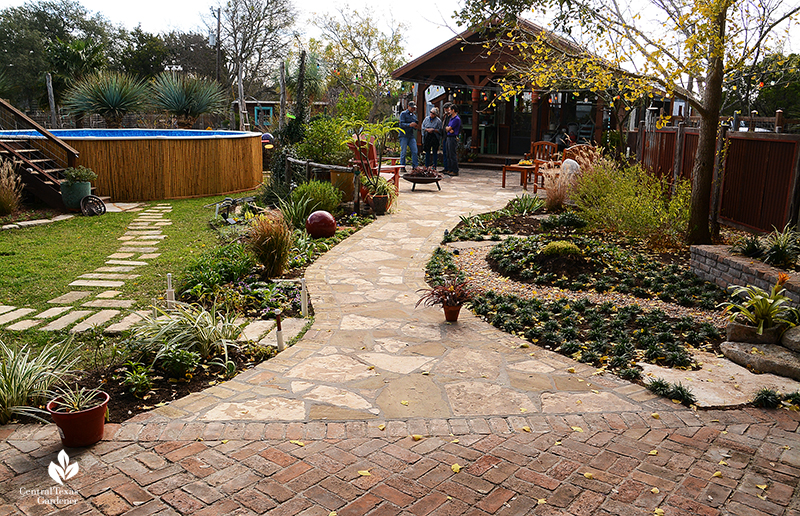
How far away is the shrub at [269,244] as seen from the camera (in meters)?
6.63

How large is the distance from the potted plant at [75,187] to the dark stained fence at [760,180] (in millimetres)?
10303

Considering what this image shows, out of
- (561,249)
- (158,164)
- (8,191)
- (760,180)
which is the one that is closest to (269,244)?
(561,249)

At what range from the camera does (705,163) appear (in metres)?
7.52

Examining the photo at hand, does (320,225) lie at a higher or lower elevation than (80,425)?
higher

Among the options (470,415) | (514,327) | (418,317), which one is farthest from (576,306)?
(470,415)

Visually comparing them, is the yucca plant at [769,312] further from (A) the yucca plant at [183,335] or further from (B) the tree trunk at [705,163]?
(A) the yucca plant at [183,335]

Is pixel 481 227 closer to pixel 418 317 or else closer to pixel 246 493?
pixel 418 317

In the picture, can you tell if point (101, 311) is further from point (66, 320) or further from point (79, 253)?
point (79, 253)

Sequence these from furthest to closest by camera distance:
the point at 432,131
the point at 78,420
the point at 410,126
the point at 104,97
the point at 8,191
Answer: the point at 104,97, the point at 410,126, the point at 432,131, the point at 8,191, the point at 78,420

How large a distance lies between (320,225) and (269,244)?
1.97 m

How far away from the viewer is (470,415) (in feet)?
11.9

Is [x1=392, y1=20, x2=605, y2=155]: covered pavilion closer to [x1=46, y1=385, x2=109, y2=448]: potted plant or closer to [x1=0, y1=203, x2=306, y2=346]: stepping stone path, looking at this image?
[x1=0, y1=203, x2=306, y2=346]: stepping stone path

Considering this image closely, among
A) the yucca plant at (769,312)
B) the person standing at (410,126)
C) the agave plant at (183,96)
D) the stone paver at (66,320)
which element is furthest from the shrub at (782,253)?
the agave plant at (183,96)

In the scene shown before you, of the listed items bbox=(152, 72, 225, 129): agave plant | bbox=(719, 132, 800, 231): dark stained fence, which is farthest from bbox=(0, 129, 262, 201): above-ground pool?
bbox=(719, 132, 800, 231): dark stained fence
